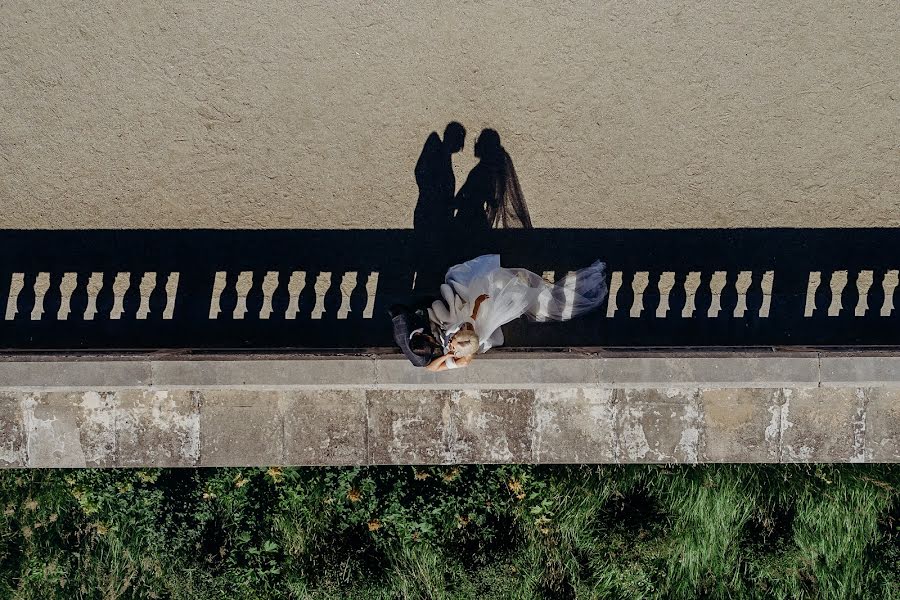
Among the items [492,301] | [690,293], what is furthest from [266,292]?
[690,293]

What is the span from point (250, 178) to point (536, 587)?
5039 millimetres

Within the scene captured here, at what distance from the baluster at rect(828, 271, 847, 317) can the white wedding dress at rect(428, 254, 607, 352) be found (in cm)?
232

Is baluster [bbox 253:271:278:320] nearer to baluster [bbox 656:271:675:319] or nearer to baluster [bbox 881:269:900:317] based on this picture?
baluster [bbox 656:271:675:319]

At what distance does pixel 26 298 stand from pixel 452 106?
4.71 m

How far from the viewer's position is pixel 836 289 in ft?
22.8

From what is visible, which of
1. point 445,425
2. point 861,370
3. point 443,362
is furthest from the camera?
point 445,425

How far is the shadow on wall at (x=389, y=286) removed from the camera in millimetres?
6898

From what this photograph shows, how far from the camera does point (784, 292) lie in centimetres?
695

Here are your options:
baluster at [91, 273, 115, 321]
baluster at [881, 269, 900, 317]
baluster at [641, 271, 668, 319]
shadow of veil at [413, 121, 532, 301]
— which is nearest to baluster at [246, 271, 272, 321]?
baluster at [91, 273, 115, 321]

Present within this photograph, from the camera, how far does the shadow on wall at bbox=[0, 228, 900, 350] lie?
6.90 metres

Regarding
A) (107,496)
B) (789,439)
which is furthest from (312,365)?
(789,439)

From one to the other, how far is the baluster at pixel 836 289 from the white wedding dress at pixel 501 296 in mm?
2316

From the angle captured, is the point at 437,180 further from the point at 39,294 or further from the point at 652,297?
the point at 39,294

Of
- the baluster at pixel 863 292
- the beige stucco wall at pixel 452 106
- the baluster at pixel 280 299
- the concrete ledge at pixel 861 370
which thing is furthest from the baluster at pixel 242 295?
the baluster at pixel 863 292
